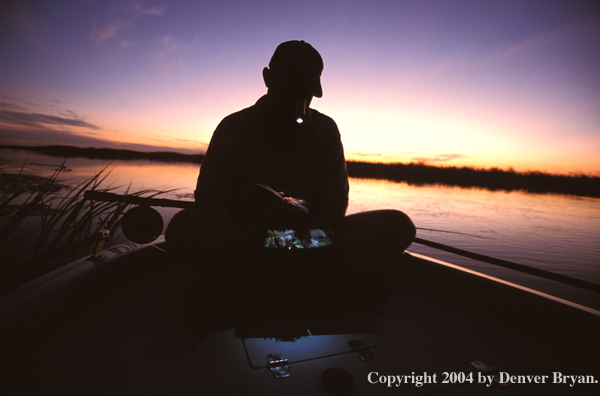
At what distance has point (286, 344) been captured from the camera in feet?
3.31

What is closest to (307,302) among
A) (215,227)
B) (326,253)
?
(326,253)

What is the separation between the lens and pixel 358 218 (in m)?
1.43

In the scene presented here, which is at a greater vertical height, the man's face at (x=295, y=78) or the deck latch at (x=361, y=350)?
the man's face at (x=295, y=78)

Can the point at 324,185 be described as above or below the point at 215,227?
above

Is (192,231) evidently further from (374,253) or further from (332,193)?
(374,253)

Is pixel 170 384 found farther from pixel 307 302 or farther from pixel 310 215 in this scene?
pixel 310 215

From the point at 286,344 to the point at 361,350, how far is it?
32 centimetres

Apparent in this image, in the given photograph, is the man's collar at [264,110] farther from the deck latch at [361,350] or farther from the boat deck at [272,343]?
the deck latch at [361,350]

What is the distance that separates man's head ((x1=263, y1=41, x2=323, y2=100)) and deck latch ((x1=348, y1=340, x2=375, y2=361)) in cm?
132

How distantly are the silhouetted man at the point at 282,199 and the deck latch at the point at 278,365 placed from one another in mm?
343

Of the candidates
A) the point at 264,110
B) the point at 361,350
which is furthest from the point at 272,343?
the point at 264,110

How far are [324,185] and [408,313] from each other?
2.88ft

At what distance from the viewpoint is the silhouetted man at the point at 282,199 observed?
115 cm

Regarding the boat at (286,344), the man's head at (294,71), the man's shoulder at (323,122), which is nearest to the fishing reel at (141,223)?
the boat at (286,344)
